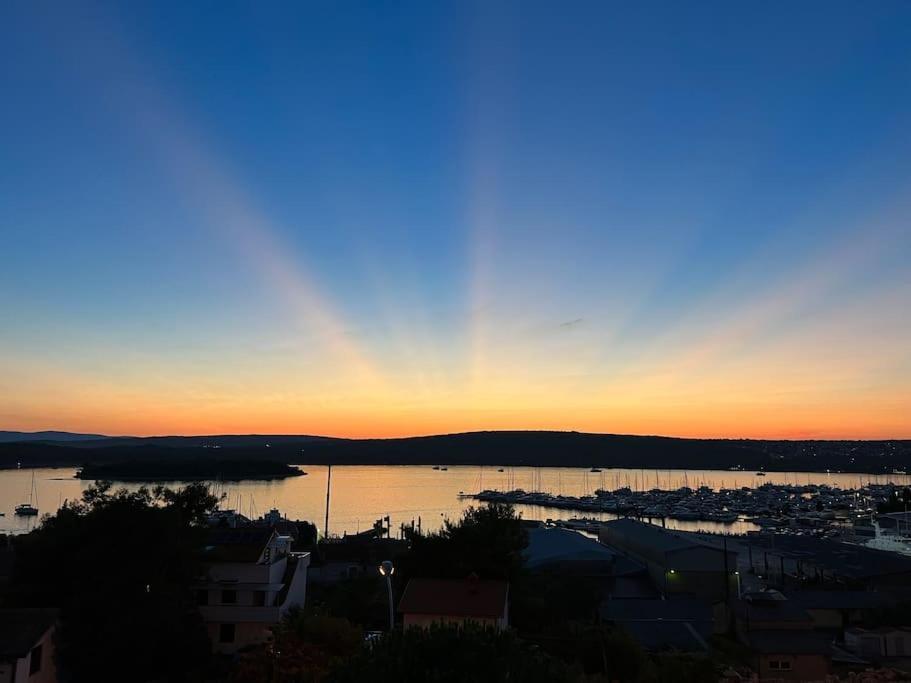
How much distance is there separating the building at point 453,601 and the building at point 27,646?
389 inches

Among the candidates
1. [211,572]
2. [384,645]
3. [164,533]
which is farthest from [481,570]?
[384,645]

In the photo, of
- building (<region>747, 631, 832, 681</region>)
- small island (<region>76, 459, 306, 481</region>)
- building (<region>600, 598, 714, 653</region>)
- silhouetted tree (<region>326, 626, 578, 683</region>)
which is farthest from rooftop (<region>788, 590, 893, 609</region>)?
small island (<region>76, 459, 306, 481</region>)

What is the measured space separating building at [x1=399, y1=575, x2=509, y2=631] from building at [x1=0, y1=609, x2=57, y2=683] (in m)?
9.87

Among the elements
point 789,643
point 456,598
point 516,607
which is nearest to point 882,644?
point 789,643

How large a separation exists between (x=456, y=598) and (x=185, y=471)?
523ft

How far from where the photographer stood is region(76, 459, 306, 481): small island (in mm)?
160375

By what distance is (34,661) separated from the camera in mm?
19219

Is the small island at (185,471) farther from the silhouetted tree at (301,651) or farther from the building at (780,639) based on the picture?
the silhouetted tree at (301,651)

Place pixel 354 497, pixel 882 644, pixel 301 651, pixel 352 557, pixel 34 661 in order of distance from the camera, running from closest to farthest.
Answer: pixel 301 651
pixel 34 661
pixel 882 644
pixel 352 557
pixel 354 497

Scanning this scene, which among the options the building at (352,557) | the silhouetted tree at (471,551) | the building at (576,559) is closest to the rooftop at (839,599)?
the building at (576,559)

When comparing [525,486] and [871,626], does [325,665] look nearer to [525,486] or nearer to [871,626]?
[871,626]

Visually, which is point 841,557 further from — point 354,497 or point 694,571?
point 354,497

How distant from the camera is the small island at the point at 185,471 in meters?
160

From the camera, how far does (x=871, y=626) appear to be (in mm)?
32688
